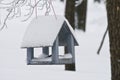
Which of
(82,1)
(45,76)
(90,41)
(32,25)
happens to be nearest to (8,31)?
(90,41)

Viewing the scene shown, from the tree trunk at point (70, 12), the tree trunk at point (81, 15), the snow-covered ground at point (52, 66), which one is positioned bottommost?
the snow-covered ground at point (52, 66)

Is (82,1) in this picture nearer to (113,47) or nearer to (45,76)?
(45,76)

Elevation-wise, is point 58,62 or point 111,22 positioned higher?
point 111,22

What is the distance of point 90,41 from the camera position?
2086 cm

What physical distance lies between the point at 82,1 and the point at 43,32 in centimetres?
1891

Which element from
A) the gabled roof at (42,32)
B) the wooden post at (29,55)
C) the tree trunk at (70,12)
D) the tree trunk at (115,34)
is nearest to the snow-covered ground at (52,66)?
the wooden post at (29,55)

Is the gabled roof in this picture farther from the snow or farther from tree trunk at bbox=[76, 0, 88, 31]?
tree trunk at bbox=[76, 0, 88, 31]

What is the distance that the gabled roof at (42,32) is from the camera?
6.35 m

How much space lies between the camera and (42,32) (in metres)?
6.45

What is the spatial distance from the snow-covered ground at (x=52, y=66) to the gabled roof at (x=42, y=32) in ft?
4.82

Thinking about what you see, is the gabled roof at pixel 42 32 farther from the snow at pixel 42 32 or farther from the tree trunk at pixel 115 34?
the tree trunk at pixel 115 34

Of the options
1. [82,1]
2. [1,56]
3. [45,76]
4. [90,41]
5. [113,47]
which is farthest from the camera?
[82,1]

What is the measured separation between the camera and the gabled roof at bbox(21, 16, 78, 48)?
635 cm

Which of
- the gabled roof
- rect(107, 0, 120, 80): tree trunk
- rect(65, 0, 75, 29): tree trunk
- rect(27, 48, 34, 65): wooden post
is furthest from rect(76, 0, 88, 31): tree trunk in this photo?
rect(107, 0, 120, 80): tree trunk
